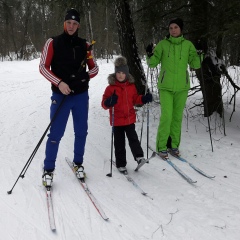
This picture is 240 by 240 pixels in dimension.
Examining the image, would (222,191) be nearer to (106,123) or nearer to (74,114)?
(74,114)

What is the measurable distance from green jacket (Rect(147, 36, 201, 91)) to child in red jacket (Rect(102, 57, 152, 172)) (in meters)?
0.68

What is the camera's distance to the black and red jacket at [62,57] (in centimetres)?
385

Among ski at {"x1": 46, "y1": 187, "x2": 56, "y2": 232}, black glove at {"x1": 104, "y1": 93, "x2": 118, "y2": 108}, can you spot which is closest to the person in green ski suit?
black glove at {"x1": 104, "y1": 93, "x2": 118, "y2": 108}

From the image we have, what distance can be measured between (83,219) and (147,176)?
1.45m

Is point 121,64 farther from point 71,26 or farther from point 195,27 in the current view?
point 195,27

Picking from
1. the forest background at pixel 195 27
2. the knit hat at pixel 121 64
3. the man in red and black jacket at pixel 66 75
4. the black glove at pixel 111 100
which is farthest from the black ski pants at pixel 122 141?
the forest background at pixel 195 27

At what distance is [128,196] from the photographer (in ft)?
12.7

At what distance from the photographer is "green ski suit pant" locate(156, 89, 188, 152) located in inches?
198

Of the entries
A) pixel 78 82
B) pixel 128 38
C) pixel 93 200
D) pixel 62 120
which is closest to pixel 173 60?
pixel 78 82

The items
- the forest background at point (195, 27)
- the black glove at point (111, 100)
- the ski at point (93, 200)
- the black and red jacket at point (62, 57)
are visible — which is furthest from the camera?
the forest background at point (195, 27)

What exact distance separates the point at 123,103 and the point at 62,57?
115 cm

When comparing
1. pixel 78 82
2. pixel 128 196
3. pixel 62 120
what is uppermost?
pixel 78 82

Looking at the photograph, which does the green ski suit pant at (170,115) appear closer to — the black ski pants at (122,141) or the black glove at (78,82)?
the black ski pants at (122,141)

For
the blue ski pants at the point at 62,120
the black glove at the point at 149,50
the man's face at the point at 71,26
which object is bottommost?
the blue ski pants at the point at 62,120
